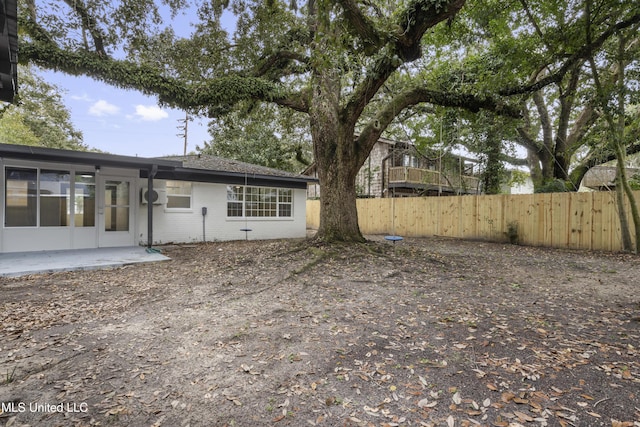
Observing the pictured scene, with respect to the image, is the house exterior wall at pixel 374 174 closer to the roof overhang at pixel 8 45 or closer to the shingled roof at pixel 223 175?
the shingled roof at pixel 223 175

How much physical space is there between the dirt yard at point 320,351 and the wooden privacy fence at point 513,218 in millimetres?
4457

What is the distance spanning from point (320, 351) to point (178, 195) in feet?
31.6

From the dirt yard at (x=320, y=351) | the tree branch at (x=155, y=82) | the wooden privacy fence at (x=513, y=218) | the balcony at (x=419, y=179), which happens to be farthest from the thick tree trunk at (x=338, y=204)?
the balcony at (x=419, y=179)

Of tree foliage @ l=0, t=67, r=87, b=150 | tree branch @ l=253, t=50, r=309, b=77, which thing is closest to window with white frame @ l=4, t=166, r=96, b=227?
tree branch @ l=253, t=50, r=309, b=77

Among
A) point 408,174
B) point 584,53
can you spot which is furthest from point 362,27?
point 408,174

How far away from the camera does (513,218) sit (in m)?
11.0

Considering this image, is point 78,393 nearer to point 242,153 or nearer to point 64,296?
point 64,296

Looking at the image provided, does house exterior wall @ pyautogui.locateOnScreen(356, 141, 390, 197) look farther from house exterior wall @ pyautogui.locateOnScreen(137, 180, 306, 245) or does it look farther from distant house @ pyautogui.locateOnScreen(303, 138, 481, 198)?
house exterior wall @ pyautogui.locateOnScreen(137, 180, 306, 245)

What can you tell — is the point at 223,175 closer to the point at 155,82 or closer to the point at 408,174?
the point at 155,82

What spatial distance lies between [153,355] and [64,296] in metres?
2.85

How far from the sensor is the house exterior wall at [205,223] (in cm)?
1035

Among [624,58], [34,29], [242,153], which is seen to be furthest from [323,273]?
[242,153]

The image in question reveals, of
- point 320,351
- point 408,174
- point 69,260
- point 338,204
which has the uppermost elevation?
A: point 408,174

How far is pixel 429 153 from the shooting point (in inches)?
688
